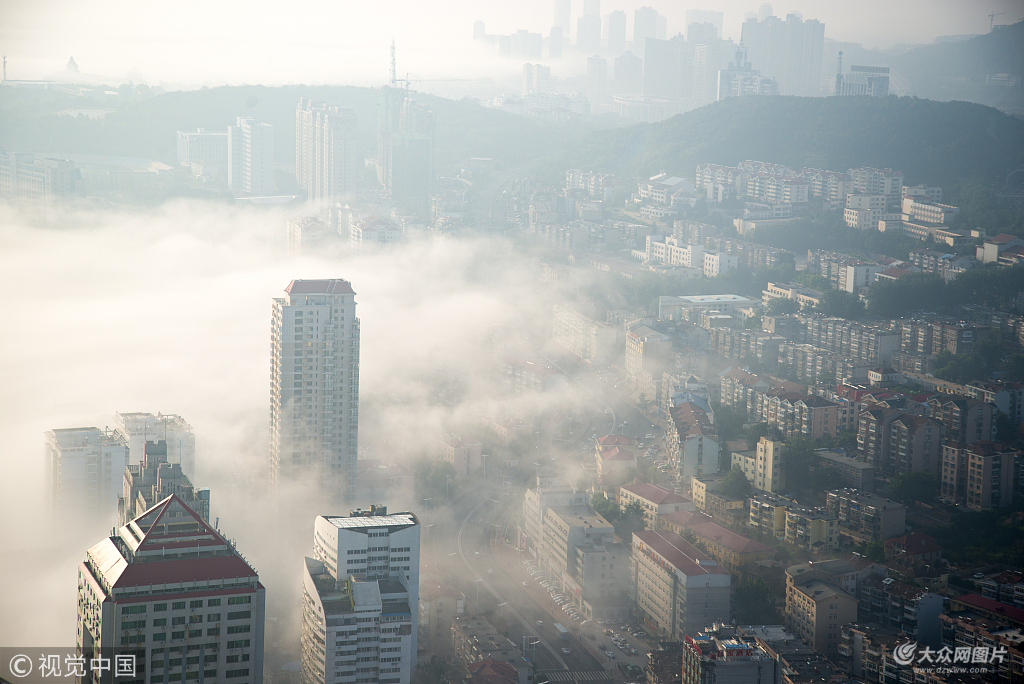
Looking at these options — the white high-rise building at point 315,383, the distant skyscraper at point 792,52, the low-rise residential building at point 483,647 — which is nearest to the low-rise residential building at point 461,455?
the white high-rise building at point 315,383

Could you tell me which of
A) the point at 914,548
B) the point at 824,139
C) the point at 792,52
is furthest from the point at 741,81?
the point at 914,548

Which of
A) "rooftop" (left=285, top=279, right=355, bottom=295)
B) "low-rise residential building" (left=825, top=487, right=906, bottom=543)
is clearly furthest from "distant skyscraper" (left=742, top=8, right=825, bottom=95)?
"rooftop" (left=285, top=279, right=355, bottom=295)

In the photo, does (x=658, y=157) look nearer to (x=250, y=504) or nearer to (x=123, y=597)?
(x=250, y=504)

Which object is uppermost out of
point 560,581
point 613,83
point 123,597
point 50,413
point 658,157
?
point 613,83

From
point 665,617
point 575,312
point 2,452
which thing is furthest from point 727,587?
point 575,312

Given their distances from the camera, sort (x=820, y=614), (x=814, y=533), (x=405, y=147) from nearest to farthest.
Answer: (x=820, y=614) → (x=814, y=533) → (x=405, y=147)

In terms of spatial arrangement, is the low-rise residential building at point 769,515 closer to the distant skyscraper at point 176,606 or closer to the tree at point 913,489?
the tree at point 913,489

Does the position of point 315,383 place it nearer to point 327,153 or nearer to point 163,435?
point 163,435
